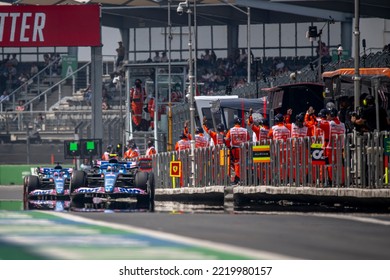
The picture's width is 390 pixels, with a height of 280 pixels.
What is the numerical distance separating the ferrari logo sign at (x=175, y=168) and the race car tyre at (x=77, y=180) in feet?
14.7

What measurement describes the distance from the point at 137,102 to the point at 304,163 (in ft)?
81.1

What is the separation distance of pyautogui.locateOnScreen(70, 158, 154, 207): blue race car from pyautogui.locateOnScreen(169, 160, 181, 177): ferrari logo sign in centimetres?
299

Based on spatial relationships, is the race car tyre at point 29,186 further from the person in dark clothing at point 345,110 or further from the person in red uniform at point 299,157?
the person in red uniform at point 299,157

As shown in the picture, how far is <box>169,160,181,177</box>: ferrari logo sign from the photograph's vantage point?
101 ft

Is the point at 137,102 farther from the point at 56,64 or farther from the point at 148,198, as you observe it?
the point at 56,64

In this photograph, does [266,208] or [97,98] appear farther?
[97,98]

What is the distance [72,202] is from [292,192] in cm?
647

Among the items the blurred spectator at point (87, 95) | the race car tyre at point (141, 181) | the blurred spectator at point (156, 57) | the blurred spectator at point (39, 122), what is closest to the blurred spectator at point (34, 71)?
the blurred spectator at point (87, 95)

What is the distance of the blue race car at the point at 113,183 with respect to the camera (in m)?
26.1

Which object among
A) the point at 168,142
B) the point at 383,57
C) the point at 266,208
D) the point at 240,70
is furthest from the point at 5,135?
the point at 266,208

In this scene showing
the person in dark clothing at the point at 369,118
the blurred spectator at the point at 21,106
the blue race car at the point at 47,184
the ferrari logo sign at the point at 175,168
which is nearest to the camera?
the person in dark clothing at the point at 369,118

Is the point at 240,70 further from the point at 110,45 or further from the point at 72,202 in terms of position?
the point at 72,202

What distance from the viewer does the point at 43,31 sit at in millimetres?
42125

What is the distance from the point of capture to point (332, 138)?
64.2 ft
